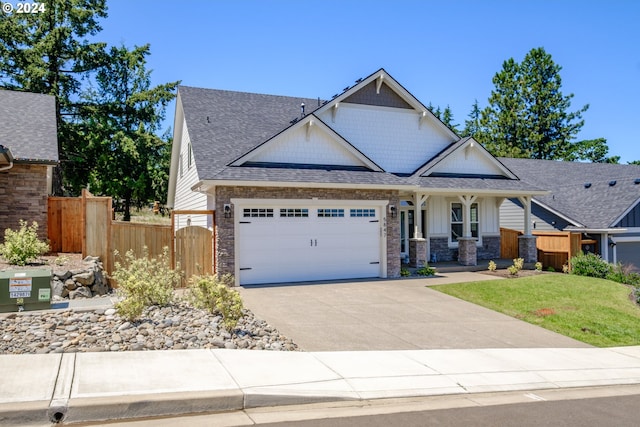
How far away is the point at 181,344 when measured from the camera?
8.04 meters

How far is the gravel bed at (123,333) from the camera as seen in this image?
763 centimetres

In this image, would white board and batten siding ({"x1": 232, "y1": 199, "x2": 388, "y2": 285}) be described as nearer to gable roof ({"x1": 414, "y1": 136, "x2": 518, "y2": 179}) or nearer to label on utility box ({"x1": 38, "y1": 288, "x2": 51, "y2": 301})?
gable roof ({"x1": 414, "y1": 136, "x2": 518, "y2": 179})

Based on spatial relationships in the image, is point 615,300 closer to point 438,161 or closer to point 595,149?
point 438,161

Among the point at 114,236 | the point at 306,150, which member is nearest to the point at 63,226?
the point at 114,236

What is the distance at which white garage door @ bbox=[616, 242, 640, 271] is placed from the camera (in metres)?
22.4

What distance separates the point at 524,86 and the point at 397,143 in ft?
121

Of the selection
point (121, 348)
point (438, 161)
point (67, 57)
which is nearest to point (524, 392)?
point (121, 348)

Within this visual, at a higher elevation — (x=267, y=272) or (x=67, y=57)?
(x=67, y=57)

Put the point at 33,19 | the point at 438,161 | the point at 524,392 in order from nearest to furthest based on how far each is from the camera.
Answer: the point at 524,392 → the point at 438,161 → the point at 33,19

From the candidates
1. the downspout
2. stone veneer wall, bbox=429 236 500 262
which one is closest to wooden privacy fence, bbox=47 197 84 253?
the downspout

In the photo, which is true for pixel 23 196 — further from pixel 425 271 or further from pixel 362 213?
pixel 425 271

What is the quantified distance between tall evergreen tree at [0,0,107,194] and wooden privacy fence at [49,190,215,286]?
16710 mm

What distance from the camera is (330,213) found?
16.5 m

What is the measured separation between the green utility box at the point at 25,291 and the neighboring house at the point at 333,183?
218 inches
